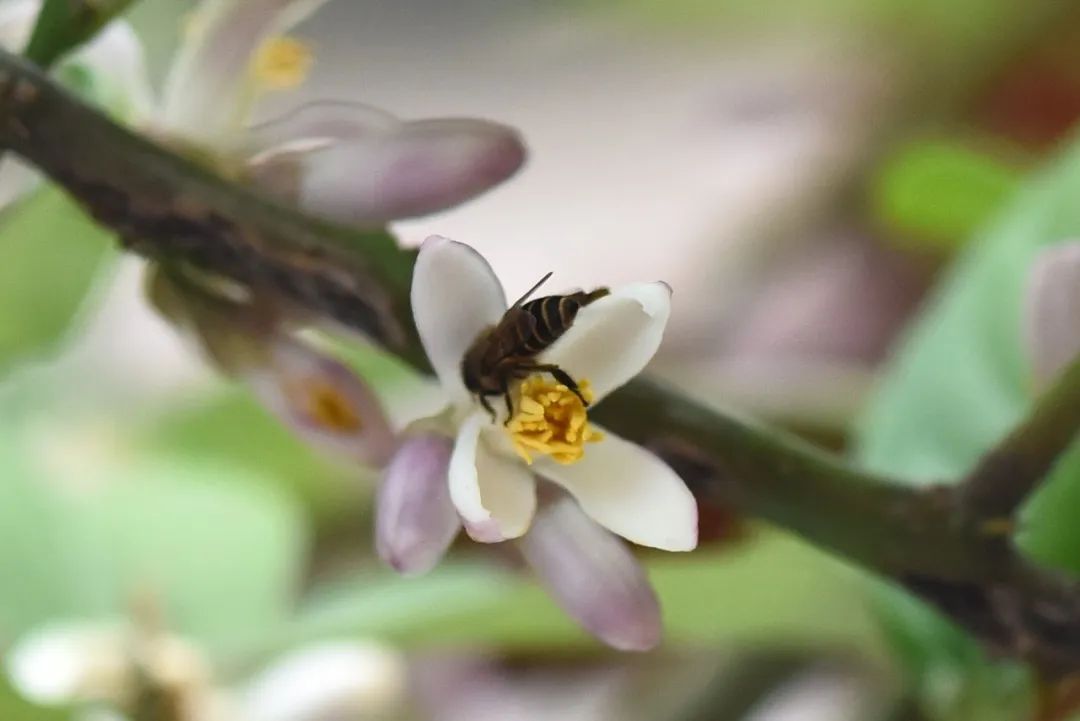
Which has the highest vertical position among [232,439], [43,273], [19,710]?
[43,273]

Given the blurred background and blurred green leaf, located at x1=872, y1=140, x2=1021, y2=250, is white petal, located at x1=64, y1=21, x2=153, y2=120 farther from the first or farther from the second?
blurred green leaf, located at x1=872, y1=140, x2=1021, y2=250

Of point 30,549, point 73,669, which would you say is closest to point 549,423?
point 73,669

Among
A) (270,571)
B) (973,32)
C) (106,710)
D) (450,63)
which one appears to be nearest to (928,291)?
(973,32)

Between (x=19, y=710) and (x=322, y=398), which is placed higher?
(x=322, y=398)

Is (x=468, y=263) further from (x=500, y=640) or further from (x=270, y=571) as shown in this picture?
(x=270, y=571)

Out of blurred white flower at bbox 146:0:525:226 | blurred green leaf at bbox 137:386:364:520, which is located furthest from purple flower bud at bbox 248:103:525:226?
blurred green leaf at bbox 137:386:364:520

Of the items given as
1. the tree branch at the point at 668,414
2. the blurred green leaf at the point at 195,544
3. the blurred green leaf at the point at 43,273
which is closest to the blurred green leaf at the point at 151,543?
the blurred green leaf at the point at 195,544

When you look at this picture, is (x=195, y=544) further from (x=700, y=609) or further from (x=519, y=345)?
(x=519, y=345)
